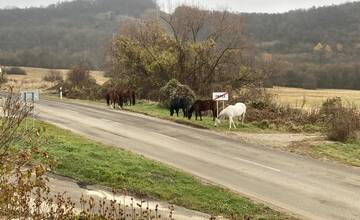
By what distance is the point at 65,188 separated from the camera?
13555mm

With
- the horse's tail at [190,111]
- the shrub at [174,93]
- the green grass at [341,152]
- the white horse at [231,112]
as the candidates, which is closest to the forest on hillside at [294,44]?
the shrub at [174,93]

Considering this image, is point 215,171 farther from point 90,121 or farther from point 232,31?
point 232,31

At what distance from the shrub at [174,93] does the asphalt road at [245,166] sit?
7302 mm

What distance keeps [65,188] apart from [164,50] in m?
31.7

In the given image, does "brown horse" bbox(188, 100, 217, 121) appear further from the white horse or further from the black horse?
the white horse

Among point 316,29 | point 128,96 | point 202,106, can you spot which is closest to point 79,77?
point 128,96

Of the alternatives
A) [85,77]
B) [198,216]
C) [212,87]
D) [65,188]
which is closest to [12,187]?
[198,216]

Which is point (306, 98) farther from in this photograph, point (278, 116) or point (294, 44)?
point (294, 44)

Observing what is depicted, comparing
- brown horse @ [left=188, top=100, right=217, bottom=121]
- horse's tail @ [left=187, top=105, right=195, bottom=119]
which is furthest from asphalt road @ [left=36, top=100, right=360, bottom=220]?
brown horse @ [left=188, top=100, right=217, bottom=121]

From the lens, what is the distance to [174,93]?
36.8m

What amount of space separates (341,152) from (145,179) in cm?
1009

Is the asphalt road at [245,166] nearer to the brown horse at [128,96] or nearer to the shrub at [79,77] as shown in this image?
the brown horse at [128,96]

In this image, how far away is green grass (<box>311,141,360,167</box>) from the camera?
20.1 metres

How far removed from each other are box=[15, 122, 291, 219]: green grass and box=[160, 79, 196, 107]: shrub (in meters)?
17.0
